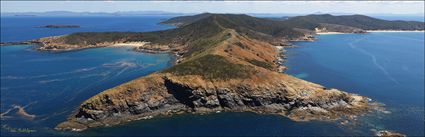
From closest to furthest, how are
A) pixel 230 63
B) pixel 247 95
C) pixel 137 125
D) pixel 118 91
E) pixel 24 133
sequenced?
pixel 24 133 < pixel 137 125 < pixel 118 91 < pixel 247 95 < pixel 230 63

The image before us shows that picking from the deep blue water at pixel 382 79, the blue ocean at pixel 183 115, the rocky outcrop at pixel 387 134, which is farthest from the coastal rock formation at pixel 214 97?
the rocky outcrop at pixel 387 134

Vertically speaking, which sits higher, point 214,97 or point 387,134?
point 214,97

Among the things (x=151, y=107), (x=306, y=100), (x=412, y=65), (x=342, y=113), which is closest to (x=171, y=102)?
(x=151, y=107)

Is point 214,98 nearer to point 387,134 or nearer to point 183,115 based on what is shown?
point 183,115

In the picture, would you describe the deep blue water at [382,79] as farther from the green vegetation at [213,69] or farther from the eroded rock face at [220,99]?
the green vegetation at [213,69]

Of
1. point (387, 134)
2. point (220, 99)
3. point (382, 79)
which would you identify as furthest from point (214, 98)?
point (382, 79)

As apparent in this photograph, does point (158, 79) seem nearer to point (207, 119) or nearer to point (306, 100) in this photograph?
point (207, 119)

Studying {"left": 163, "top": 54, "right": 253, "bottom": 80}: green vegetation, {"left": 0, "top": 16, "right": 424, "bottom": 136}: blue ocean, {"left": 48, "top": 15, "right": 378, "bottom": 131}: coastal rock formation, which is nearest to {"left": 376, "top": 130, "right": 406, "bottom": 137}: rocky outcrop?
{"left": 0, "top": 16, "right": 424, "bottom": 136}: blue ocean

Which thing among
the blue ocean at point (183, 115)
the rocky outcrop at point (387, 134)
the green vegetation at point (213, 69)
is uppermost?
the green vegetation at point (213, 69)
